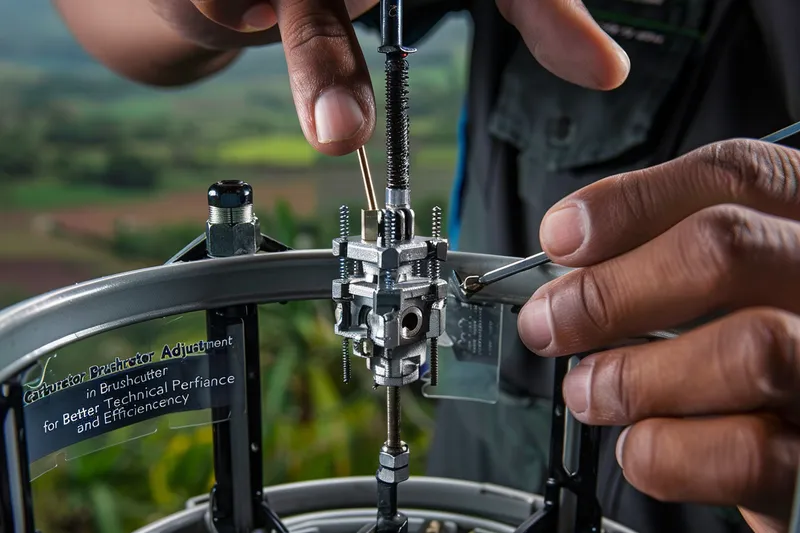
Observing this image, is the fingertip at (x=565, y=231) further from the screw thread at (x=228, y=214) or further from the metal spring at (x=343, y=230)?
the screw thread at (x=228, y=214)

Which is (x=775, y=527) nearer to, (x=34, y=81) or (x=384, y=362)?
(x=384, y=362)

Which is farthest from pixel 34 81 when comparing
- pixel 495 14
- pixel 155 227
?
pixel 495 14

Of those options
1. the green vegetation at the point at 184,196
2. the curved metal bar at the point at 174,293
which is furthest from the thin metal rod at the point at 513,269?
the green vegetation at the point at 184,196

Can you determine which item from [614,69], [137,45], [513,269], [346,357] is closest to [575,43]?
[614,69]

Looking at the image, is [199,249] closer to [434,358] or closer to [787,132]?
[434,358]

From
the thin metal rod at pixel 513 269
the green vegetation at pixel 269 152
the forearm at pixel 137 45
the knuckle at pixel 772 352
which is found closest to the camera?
the knuckle at pixel 772 352

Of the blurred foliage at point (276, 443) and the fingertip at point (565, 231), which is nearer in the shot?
the fingertip at point (565, 231)
